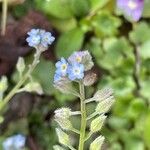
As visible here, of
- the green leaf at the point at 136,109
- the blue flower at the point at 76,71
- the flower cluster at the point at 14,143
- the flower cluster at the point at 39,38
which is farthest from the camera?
the green leaf at the point at 136,109

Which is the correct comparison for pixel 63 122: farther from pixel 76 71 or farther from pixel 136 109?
pixel 136 109

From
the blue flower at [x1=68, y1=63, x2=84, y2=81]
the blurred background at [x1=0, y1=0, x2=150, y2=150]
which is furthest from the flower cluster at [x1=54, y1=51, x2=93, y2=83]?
the blurred background at [x1=0, y1=0, x2=150, y2=150]

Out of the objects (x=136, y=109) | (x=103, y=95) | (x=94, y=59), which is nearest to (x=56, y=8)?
(x=94, y=59)

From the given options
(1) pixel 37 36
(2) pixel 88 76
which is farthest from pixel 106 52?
(2) pixel 88 76

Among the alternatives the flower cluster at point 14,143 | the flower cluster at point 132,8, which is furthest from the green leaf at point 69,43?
the flower cluster at point 14,143

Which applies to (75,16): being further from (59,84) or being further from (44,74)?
(59,84)

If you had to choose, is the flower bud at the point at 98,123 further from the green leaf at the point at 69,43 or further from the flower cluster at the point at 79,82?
the green leaf at the point at 69,43

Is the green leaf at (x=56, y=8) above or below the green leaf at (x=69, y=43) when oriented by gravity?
above
